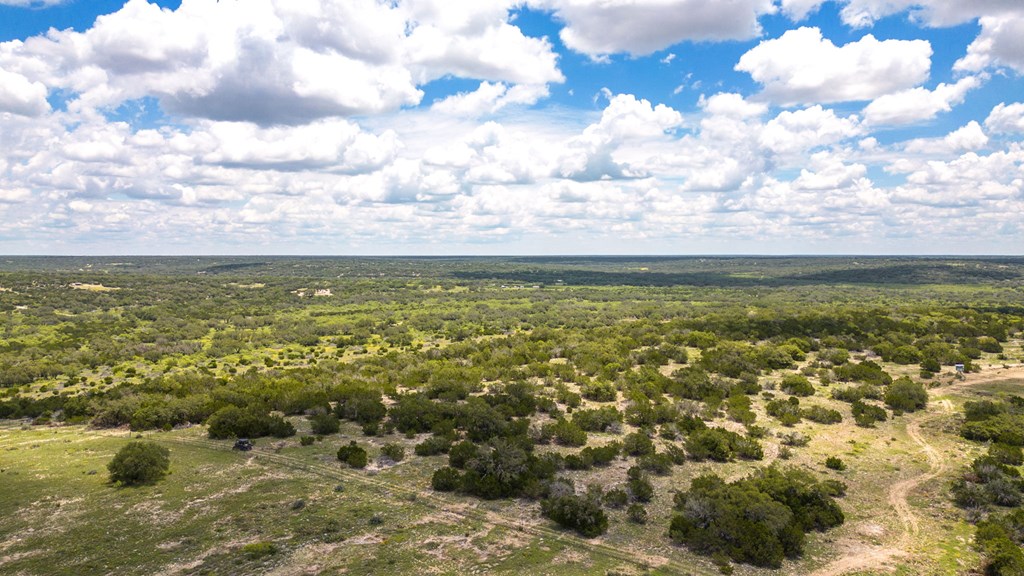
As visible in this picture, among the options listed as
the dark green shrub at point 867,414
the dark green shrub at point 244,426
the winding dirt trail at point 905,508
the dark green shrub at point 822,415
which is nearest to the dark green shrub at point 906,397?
the winding dirt trail at point 905,508

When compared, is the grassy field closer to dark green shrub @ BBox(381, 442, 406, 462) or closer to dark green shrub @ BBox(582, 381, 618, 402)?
dark green shrub @ BBox(381, 442, 406, 462)

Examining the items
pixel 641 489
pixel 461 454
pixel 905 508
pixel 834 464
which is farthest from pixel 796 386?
pixel 461 454

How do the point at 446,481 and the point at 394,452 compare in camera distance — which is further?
the point at 394,452

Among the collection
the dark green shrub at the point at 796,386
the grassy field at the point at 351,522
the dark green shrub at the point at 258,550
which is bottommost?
the grassy field at the point at 351,522

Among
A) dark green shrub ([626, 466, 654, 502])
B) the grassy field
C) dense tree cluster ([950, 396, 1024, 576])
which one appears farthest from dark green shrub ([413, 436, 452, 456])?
dense tree cluster ([950, 396, 1024, 576])

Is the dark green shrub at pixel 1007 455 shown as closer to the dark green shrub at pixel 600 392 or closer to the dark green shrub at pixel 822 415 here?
the dark green shrub at pixel 822 415

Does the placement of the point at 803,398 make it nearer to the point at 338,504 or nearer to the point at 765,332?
the point at 765,332

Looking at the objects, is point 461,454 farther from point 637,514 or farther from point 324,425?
point 324,425
